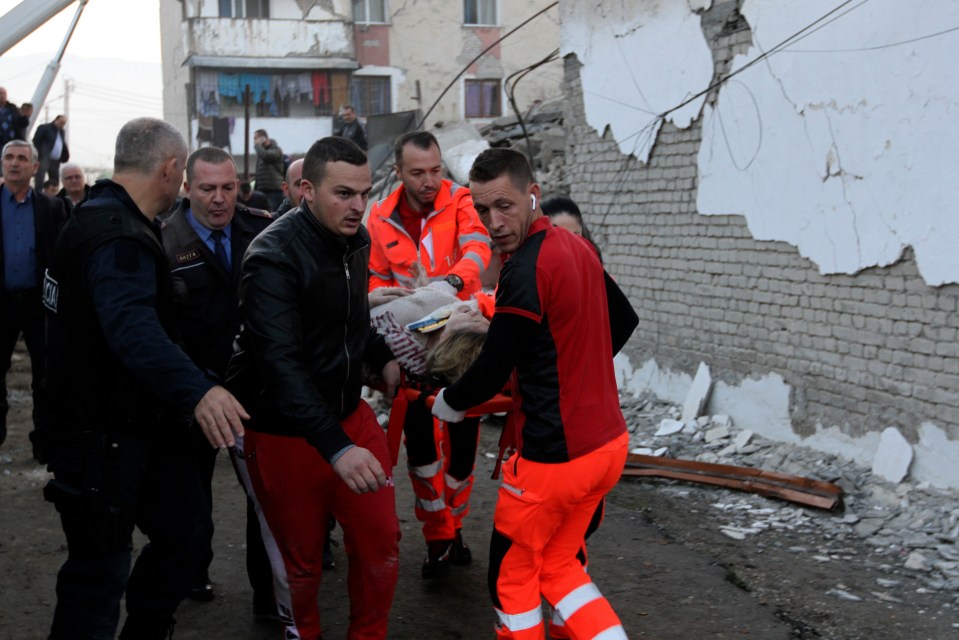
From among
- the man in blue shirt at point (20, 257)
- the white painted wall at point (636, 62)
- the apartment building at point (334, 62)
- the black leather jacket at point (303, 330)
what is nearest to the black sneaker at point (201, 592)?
the black leather jacket at point (303, 330)

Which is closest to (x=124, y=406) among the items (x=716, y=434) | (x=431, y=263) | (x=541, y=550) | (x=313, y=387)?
(x=313, y=387)

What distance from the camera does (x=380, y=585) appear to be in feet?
12.4

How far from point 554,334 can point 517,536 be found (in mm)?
729

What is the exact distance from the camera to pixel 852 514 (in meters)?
5.95

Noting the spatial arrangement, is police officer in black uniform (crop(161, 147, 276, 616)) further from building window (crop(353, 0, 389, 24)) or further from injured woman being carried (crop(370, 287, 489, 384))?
building window (crop(353, 0, 389, 24))

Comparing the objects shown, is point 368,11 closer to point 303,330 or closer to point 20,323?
point 20,323

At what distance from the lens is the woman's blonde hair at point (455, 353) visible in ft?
13.6

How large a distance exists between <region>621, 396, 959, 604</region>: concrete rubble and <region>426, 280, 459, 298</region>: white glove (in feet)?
8.00

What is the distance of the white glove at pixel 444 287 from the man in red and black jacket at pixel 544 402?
1.16 meters

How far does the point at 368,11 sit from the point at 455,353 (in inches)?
1262

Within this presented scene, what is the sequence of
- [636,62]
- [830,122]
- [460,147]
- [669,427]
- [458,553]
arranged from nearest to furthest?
1. [458,553]
2. [830,122]
3. [669,427]
4. [636,62]
5. [460,147]

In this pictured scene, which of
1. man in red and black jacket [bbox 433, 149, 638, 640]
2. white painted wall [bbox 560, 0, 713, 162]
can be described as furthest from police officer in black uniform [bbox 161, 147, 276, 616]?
white painted wall [bbox 560, 0, 713, 162]

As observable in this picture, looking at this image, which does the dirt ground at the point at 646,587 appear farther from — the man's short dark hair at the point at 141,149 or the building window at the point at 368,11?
the building window at the point at 368,11

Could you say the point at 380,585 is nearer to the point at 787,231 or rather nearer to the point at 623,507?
the point at 623,507
